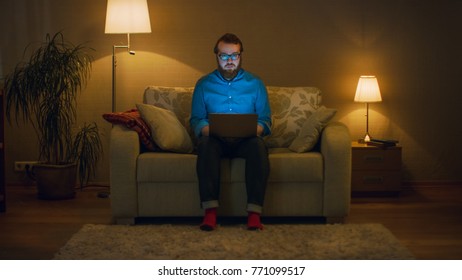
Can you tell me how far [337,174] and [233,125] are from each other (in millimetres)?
684

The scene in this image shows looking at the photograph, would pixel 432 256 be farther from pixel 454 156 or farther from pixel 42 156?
pixel 42 156

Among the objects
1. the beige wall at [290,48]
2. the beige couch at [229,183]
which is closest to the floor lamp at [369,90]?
the beige wall at [290,48]

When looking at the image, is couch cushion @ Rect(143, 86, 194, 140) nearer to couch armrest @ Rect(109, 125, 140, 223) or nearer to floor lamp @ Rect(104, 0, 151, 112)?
floor lamp @ Rect(104, 0, 151, 112)

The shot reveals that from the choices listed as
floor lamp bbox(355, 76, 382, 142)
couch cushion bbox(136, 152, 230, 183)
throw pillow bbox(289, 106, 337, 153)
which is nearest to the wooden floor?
couch cushion bbox(136, 152, 230, 183)

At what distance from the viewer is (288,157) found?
397 centimetres

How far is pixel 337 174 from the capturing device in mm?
3963

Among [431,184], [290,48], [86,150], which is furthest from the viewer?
[431,184]

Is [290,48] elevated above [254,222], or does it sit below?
above

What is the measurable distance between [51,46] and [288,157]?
2253 mm

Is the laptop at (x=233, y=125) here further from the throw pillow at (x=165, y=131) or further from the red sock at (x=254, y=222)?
the red sock at (x=254, y=222)

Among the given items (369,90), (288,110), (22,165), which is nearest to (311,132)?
(288,110)

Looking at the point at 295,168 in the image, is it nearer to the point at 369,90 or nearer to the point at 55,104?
the point at 369,90

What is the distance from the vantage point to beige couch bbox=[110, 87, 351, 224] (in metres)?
3.93
